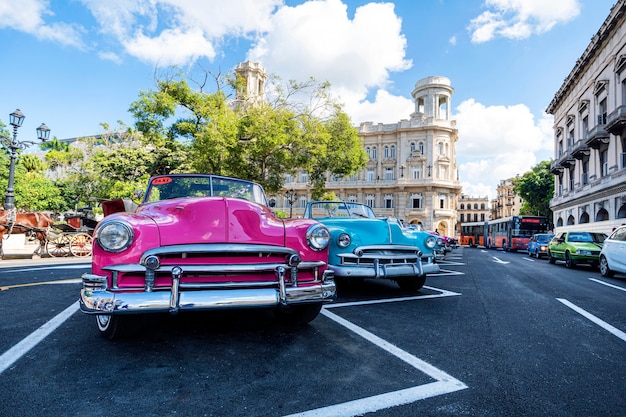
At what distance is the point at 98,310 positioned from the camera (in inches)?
109

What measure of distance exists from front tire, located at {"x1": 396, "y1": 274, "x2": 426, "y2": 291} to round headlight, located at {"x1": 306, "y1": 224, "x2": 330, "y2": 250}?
338cm

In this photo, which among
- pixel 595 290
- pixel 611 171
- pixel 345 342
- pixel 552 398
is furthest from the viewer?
pixel 611 171

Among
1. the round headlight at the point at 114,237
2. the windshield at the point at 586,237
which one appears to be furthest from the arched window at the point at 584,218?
the round headlight at the point at 114,237

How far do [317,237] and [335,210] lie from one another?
12.9 feet

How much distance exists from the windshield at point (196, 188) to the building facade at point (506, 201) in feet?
343

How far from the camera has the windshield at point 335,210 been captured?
7504 mm

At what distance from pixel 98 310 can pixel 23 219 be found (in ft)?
42.8

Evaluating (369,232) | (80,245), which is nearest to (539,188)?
(369,232)

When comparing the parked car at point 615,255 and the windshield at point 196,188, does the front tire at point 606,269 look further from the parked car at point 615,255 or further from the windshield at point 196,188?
the windshield at point 196,188

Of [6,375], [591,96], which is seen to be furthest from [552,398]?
[591,96]

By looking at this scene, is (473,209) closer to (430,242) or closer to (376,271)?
(430,242)

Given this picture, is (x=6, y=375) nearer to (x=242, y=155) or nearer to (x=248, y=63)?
(x=242, y=155)

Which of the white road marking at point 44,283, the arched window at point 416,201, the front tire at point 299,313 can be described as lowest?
the white road marking at point 44,283

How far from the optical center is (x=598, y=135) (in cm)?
2472
